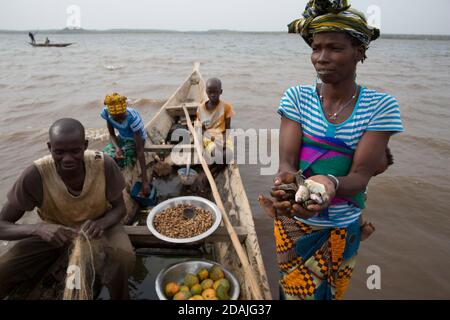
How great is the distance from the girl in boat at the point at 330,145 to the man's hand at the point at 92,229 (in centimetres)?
131

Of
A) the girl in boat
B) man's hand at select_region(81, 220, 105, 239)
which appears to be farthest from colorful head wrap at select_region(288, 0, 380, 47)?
man's hand at select_region(81, 220, 105, 239)

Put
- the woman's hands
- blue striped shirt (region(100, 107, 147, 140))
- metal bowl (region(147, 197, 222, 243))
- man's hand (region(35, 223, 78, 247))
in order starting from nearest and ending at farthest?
the woman's hands
man's hand (region(35, 223, 78, 247))
metal bowl (region(147, 197, 222, 243))
blue striped shirt (region(100, 107, 147, 140))

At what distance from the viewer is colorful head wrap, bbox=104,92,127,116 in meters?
3.57

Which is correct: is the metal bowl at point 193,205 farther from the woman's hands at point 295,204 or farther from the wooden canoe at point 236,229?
the woman's hands at point 295,204

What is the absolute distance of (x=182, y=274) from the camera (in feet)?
7.22

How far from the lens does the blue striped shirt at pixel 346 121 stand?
1303 mm

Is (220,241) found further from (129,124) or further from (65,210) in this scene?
(129,124)

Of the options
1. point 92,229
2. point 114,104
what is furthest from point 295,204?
point 114,104

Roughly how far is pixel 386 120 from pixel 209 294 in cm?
148

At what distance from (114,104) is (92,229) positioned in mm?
1942

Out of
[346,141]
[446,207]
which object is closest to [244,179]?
[446,207]

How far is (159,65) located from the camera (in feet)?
63.7

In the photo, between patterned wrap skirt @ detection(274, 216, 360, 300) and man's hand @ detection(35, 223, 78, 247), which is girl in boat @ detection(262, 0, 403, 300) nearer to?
patterned wrap skirt @ detection(274, 216, 360, 300)

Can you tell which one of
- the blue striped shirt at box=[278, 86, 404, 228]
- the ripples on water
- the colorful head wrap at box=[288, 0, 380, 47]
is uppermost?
the colorful head wrap at box=[288, 0, 380, 47]
